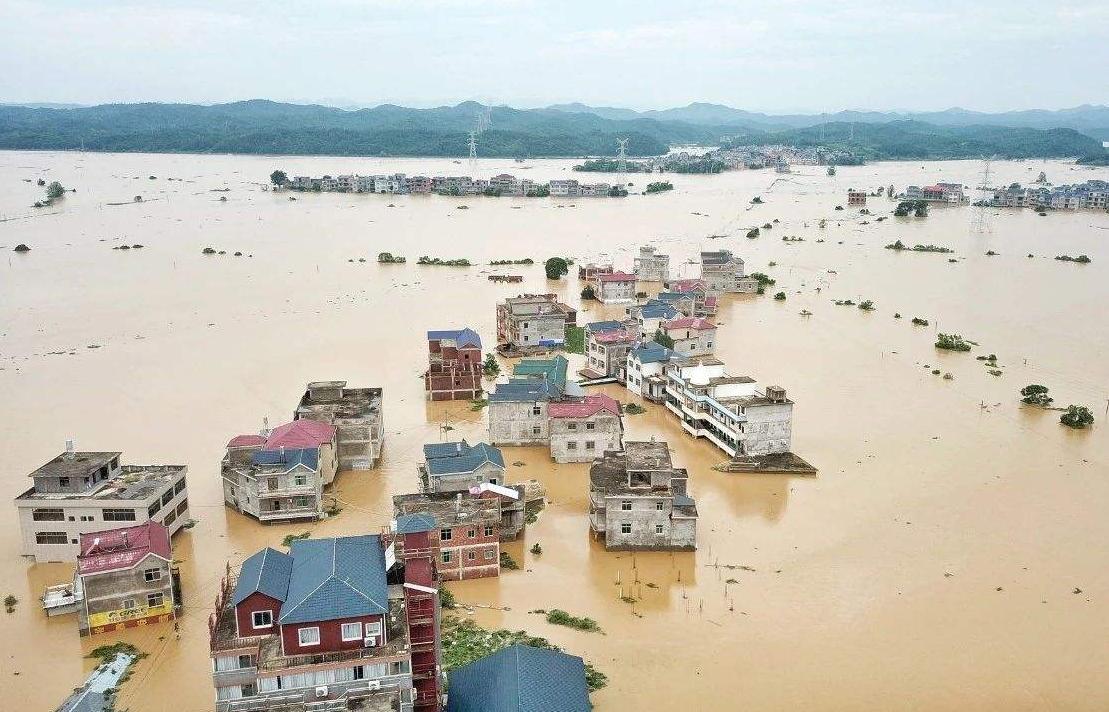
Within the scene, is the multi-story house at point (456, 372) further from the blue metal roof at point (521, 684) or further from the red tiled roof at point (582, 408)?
the blue metal roof at point (521, 684)

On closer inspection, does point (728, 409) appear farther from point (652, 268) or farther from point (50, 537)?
point (652, 268)

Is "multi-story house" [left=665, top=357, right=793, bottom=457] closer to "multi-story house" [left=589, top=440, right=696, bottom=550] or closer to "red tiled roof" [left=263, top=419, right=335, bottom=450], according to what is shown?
"multi-story house" [left=589, top=440, right=696, bottom=550]

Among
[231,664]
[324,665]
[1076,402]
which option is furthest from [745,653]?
[1076,402]

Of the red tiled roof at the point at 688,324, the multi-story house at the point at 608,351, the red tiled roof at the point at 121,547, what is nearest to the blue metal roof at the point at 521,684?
the red tiled roof at the point at 121,547

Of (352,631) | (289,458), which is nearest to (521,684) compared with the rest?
(352,631)

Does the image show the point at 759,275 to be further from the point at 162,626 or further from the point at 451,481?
the point at 162,626
